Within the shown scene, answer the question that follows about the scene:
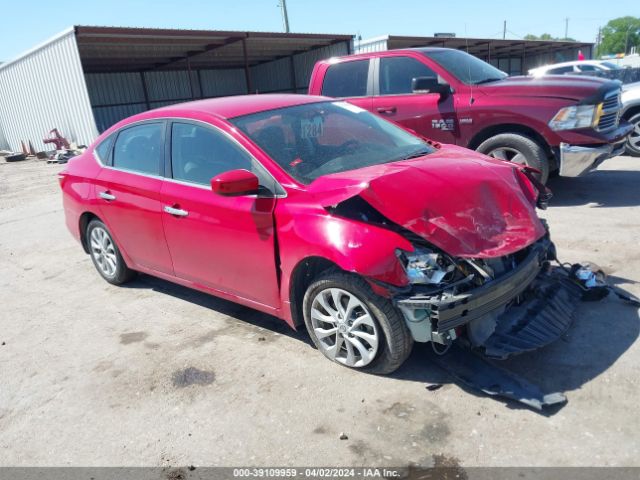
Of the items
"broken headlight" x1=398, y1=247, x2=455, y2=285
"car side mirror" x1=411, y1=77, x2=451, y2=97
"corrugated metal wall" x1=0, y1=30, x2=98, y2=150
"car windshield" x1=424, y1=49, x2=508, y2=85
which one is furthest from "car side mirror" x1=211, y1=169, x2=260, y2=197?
"corrugated metal wall" x1=0, y1=30, x2=98, y2=150

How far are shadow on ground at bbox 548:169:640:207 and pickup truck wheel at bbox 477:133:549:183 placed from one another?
0.69 meters

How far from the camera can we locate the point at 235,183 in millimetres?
3277

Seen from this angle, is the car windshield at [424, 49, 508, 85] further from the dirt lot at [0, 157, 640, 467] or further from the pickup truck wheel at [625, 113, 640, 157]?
the pickup truck wheel at [625, 113, 640, 157]

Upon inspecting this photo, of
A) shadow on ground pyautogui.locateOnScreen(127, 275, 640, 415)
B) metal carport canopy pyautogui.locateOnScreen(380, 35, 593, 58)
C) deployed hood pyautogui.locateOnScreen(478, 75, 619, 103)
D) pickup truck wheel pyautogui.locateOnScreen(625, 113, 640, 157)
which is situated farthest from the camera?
metal carport canopy pyautogui.locateOnScreen(380, 35, 593, 58)

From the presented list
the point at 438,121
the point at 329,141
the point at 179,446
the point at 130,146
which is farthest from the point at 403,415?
the point at 438,121

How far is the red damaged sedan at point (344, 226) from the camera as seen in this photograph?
2.95m

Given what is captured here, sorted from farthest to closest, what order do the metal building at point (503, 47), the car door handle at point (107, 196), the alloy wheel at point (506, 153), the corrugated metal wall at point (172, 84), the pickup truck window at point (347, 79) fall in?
the corrugated metal wall at point (172, 84)
the metal building at point (503, 47)
the pickup truck window at point (347, 79)
the alloy wheel at point (506, 153)
the car door handle at point (107, 196)

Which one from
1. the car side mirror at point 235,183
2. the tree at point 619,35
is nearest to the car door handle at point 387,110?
the car side mirror at point 235,183

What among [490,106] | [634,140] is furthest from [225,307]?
[634,140]

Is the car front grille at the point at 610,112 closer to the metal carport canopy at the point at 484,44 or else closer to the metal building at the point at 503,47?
the metal building at the point at 503,47

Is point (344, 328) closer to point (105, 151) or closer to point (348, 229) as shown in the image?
point (348, 229)

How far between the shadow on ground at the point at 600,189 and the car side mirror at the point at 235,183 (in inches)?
189

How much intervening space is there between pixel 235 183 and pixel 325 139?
0.94m

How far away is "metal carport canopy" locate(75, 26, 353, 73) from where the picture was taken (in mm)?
15117
